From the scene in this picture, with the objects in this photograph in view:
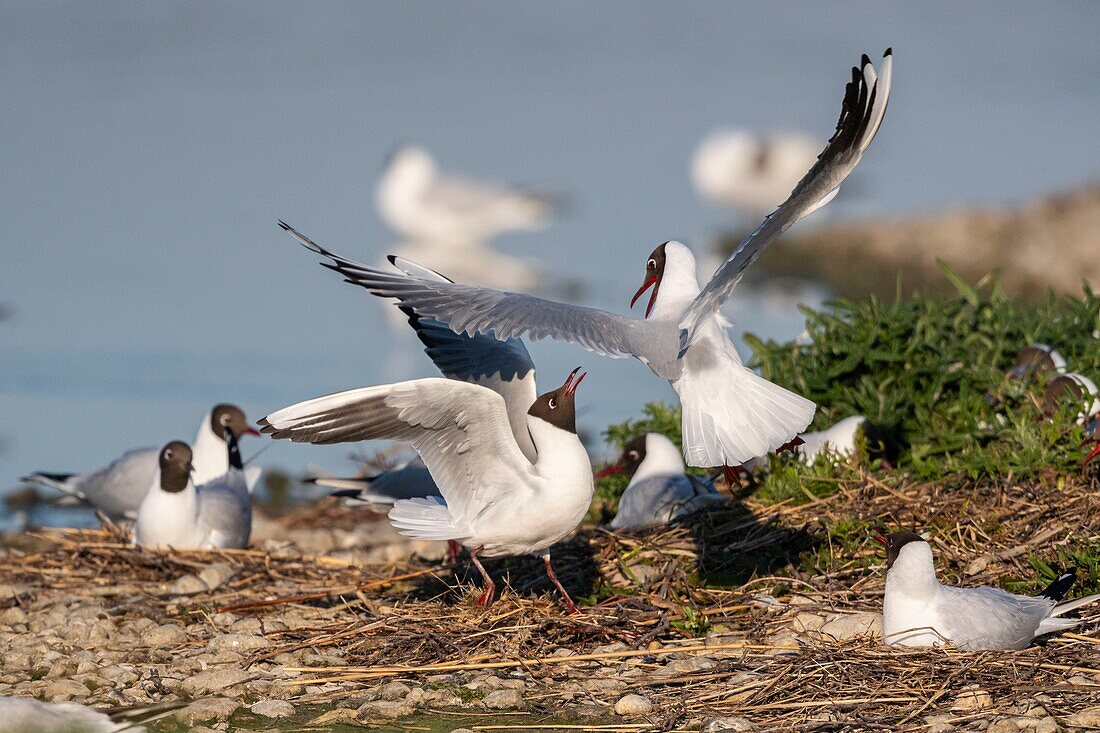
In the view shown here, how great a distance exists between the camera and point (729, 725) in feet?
12.2

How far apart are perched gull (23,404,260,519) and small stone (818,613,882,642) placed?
180 inches

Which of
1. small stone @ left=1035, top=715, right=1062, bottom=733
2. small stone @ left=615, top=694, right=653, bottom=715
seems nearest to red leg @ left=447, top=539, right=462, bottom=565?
small stone @ left=615, top=694, right=653, bottom=715

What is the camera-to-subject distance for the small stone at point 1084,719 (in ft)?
11.8

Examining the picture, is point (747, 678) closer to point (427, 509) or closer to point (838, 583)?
point (838, 583)

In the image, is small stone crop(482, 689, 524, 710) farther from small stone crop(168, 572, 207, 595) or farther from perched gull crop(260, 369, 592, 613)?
small stone crop(168, 572, 207, 595)

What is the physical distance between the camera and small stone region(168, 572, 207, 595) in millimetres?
5992

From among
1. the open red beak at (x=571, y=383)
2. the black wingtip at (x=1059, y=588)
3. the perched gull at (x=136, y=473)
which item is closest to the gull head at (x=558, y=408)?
the open red beak at (x=571, y=383)

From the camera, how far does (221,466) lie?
8320 millimetres

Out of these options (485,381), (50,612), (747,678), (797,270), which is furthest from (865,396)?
(797,270)

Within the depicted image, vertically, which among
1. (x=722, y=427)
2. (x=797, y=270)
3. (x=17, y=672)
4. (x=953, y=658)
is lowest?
(x=953, y=658)

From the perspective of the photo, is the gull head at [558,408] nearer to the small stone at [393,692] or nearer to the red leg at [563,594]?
the red leg at [563,594]

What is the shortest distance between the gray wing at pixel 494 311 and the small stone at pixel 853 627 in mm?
1137

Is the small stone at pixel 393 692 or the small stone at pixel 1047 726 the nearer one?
the small stone at pixel 1047 726

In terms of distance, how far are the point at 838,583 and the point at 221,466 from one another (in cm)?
450
